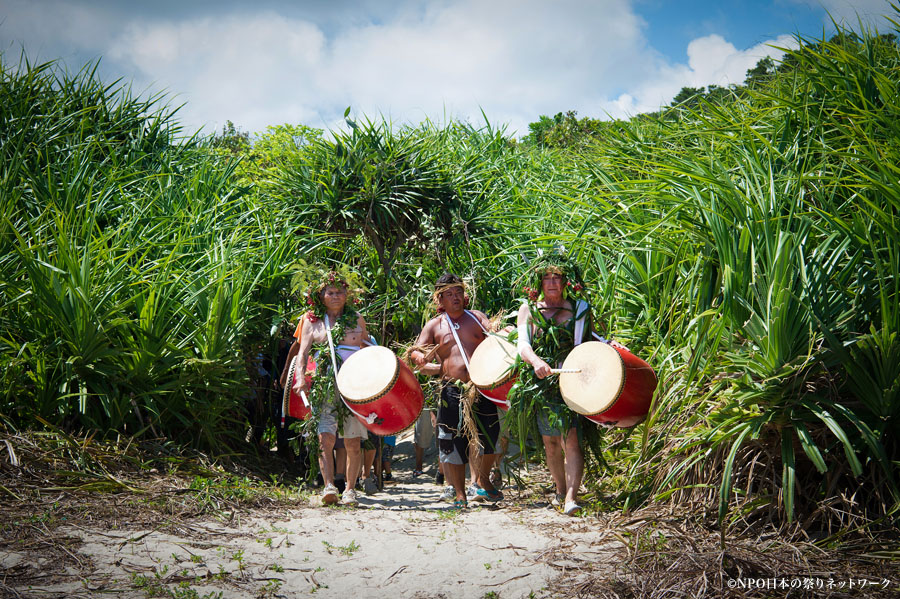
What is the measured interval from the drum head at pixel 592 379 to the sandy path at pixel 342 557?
69 centimetres

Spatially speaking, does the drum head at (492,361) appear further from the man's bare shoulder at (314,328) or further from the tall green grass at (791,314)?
the man's bare shoulder at (314,328)

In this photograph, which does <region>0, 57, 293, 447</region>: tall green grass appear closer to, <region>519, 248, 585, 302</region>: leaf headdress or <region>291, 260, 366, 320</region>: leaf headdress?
<region>291, 260, 366, 320</region>: leaf headdress

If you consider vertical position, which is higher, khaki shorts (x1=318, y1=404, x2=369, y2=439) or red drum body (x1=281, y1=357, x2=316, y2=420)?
red drum body (x1=281, y1=357, x2=316, y2=420)

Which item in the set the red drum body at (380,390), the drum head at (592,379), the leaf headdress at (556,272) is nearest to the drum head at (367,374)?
the red drum body at (380,390)

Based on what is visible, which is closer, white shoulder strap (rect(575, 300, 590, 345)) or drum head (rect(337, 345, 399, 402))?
white shoulder strap (rect(575, 300, 590, 345))

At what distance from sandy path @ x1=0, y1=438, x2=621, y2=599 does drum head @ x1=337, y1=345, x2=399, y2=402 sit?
0.77 meters

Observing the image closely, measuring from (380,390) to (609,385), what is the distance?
148 centimetres

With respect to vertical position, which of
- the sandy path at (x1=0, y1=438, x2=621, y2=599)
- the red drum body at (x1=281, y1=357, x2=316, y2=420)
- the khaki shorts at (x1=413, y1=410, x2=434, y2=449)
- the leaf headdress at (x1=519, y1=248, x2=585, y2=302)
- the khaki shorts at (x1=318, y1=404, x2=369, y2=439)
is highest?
the leaf headdress at (x1=519, y1=248, x2=585, y2=302)

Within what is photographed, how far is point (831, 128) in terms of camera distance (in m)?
4.77

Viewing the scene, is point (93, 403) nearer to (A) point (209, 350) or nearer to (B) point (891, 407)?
(A) point (209, 350)

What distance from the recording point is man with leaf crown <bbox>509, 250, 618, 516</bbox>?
4.65 metres

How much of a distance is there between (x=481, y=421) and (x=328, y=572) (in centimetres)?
203

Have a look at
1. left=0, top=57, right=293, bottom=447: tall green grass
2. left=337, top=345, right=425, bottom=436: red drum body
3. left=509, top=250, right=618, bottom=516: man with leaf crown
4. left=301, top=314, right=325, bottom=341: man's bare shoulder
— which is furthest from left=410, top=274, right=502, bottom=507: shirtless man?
left=0, top=57, right=293, bottom=447: tall green grass

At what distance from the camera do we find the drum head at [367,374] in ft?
15.9
